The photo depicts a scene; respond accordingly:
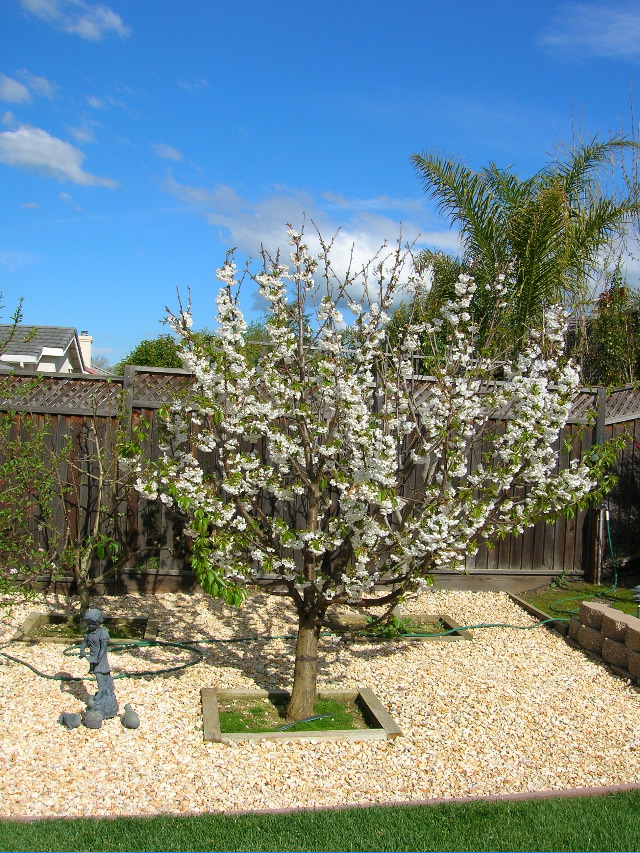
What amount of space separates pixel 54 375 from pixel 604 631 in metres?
5.33

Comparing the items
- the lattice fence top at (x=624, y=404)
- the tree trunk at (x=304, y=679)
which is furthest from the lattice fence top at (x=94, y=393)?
the lattice fence top at (x=624, y=404)

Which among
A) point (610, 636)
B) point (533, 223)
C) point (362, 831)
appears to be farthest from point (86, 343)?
point (362, 831)

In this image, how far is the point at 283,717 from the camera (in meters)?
4.86

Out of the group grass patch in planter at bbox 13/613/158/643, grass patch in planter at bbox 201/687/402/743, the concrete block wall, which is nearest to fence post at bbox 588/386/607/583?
the concrete block wall

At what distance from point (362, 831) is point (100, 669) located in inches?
77.1

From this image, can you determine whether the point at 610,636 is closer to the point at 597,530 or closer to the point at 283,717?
the point at 597,530

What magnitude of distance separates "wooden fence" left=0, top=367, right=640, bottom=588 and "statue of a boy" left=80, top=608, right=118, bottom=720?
1.88 meters

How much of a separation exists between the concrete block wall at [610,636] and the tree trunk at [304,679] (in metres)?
2.51

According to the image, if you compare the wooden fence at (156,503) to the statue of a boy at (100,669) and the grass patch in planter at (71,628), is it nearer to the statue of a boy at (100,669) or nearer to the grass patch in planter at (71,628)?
the grass patch in planter at (71,628)

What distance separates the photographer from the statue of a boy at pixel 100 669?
4574mm

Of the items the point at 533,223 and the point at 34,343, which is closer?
the point at 533,223

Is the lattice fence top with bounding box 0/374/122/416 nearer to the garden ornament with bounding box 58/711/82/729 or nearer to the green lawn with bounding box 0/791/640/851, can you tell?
the garden ornament with bounding box 58/711/82/729

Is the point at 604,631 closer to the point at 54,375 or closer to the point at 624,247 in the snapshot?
the point at 54,375

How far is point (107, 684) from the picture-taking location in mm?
4602
